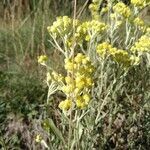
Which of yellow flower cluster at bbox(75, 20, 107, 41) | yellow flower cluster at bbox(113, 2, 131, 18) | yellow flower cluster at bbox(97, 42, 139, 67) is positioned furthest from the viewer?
yellow flower cluster at bbox(113, 2, 131, 18)

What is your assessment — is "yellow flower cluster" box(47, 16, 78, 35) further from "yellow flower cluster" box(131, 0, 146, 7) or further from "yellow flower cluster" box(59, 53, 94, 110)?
"yellow flower cluster" box(131, 0, 146, 7)

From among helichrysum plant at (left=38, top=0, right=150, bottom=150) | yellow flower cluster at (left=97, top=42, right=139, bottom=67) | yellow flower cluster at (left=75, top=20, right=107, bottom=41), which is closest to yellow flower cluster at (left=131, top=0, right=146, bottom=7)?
helichrysum plant at (left=38, top=0, right=150, bottom=150)

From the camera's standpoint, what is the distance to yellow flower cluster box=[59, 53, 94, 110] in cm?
177

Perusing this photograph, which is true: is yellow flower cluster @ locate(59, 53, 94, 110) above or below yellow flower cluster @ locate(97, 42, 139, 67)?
below

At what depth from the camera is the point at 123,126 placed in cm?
256

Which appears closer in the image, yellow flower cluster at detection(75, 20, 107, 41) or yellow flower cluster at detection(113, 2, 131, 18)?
yellow flower cluster at detection(75, 20, 107, 41)

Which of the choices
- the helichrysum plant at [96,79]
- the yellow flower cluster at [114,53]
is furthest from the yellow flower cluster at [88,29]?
the yellow flower cluster at [114,53]

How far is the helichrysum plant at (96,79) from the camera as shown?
183 cm

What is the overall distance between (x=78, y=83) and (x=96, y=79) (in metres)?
0.59

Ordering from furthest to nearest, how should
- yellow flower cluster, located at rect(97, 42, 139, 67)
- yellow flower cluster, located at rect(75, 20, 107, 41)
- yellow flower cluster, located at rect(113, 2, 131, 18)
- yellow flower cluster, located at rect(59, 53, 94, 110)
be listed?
yellow flower cluster, located at rect(113, 2, 131, 18) < yellow flower cluster, located at rect(75, 20, 107, 41) < yellow flower cluster, located at rect(97, 42, 139, 67) < yellow flower cluster, located at rect(59, 53, 94, 110)

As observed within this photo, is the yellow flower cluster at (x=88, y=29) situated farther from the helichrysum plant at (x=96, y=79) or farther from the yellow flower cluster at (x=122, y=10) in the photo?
the yellow flower cluster at (x=122, y=10)

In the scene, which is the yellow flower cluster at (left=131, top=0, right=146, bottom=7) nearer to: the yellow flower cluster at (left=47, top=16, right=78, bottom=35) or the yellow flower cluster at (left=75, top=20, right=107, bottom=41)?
the yellow flower cluster at (left=75, top=20, right=107, bottom=41)

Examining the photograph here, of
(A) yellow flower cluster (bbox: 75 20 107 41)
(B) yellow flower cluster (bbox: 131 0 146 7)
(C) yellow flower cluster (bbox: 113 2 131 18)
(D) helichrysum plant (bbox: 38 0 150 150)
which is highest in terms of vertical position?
(B) yellow flower cluster (bbox: 131 0 146 7)

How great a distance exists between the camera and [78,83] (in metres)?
1.77
